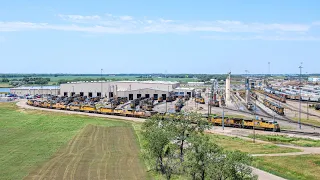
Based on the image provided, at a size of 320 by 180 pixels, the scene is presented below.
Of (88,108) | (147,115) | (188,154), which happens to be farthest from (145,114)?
(188,154)

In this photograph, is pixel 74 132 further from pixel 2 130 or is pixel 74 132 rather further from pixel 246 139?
pixel 246 139

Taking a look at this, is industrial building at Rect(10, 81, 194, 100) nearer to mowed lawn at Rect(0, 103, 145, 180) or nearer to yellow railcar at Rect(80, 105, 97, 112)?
yellow railcar at Rect(80, 105, 97, 112)

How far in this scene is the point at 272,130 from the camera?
230ft

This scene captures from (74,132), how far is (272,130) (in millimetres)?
34252

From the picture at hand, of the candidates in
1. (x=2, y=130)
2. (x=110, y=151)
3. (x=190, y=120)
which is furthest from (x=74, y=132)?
(x=190, y=120)

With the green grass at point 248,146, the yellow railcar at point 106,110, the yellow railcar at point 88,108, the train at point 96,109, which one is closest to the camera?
the green grass at point 248,146

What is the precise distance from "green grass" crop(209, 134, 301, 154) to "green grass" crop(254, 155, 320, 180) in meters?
3.67

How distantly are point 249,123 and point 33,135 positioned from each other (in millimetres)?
38061

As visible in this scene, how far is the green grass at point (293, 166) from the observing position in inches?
1612

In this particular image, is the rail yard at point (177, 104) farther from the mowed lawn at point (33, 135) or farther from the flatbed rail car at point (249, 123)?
the mowed lawn at point (33, 135)

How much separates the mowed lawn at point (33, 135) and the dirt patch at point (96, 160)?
1062 mm

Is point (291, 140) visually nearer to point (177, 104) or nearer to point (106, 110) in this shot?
point (106, 110)

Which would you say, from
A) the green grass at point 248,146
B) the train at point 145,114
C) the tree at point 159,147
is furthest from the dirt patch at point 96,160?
the train at point 145,114

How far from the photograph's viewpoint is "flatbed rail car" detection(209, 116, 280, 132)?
70.1m
